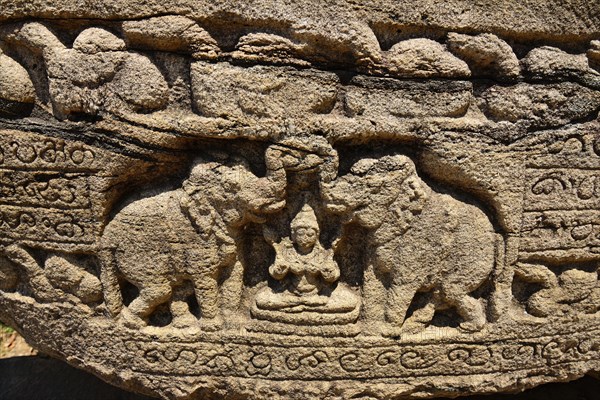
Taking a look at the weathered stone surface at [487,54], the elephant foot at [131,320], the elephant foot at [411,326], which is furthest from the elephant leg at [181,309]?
the weathered stone surface at [487,54]

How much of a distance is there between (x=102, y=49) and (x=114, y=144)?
27 cm

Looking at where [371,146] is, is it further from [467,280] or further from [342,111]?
[467,280]

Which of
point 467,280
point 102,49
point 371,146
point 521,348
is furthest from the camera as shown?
point 521,348

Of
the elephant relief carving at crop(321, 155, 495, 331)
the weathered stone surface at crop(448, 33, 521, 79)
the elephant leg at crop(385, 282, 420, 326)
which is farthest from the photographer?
the elephant leg at crop(385, 282, 420, 326)

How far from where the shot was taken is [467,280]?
175cm

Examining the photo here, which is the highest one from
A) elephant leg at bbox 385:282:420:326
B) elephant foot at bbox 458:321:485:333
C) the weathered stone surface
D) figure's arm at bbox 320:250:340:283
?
the weathered stone surface

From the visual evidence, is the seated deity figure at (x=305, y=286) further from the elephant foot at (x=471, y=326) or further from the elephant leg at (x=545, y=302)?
the elephant leg at (x=545, y=302)

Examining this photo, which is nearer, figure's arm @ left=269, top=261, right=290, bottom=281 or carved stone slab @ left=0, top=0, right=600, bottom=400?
carved stone slab @ left=0, top=0, right=600, bottom=400

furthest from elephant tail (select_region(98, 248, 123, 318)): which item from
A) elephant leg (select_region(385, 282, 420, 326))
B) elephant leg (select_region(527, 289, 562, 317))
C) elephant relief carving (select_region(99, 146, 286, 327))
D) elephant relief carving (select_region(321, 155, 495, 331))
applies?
elephant leg (select_region(527, 289, 562, 317))

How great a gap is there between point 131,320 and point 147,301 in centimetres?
10

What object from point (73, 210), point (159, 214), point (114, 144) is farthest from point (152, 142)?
point (73, 210)

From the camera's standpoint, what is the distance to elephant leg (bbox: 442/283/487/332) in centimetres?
176

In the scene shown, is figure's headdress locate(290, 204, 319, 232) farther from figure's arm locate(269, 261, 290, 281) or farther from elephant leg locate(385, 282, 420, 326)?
elephant leg locate(385, 282, 420, 326)

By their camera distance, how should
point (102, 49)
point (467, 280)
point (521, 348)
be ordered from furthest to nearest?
point (521, 348)
point (467, 280)
point (102, 49)
